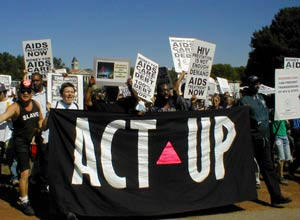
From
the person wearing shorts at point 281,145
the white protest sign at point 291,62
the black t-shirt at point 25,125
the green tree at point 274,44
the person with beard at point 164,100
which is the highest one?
the green tree at point 274,44

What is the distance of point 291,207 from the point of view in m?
7.05

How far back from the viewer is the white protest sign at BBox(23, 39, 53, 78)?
970 cm

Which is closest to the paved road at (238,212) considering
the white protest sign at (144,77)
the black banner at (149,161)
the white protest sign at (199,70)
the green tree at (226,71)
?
the black banner at (149,161)

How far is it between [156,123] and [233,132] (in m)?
1.23

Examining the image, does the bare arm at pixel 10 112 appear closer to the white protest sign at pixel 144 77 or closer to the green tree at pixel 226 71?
the white protest sign at pixel 144 77

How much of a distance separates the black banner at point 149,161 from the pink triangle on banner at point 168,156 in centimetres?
1

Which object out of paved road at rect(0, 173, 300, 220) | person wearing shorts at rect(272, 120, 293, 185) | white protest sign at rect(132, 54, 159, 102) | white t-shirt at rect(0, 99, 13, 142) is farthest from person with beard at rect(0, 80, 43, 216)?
person wearing shorts at rect(272, 120, 293, 185)

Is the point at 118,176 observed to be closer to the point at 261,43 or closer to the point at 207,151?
the point at 207,151

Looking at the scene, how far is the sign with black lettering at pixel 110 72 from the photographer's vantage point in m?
9.69

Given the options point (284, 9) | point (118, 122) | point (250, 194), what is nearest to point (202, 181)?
point (250, 194)

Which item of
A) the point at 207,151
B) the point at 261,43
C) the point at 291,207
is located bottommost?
the point at 291,207

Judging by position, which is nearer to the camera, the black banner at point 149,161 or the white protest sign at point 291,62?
the black banner at point 149,161

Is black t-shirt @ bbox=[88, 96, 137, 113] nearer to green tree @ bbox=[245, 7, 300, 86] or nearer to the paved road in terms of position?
the paved road

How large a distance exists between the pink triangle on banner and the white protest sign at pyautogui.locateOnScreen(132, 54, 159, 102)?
300 cm
